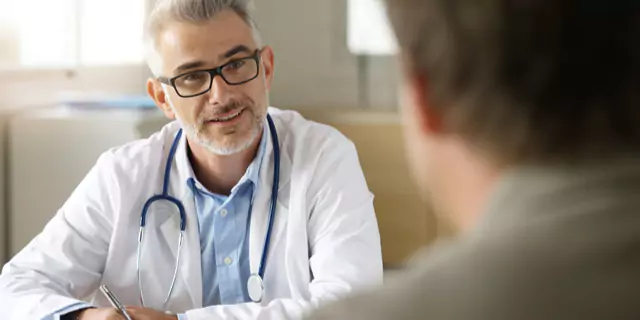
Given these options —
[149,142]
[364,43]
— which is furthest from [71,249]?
[364,43]

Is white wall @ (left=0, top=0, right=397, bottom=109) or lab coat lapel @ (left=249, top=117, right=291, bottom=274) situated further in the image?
white wall @ (left=0, top=0, right=397, bottom=109)

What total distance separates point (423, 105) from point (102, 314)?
1186 mm

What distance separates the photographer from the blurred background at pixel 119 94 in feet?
8.81

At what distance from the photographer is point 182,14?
181 cm

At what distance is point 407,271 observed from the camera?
1.73 feet

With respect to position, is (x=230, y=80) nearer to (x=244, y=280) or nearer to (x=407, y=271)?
(x=244, y=280)

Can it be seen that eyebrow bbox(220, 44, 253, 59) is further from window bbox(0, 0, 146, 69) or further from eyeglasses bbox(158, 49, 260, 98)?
window bbox(0, 0, 146, 69)

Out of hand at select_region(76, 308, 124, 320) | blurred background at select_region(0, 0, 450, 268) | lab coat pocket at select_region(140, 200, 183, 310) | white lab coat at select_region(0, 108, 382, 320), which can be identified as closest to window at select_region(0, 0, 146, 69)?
blurred background at select_region(0, 0, 450, 268)

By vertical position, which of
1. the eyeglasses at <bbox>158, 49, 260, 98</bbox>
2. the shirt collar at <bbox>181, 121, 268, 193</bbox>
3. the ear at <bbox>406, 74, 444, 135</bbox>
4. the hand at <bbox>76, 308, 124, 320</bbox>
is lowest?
the hand at <bbox>76, 308, 124, 320</bbox>

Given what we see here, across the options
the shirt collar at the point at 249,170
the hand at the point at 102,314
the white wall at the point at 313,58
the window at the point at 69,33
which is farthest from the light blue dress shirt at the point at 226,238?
the white wall at the point at 313,58

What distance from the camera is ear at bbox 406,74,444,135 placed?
1.81 feet

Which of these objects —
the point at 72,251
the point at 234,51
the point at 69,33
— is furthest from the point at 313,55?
the point at 72,251

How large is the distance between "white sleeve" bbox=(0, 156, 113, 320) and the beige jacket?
1424 mm

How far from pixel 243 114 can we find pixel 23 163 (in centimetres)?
114
